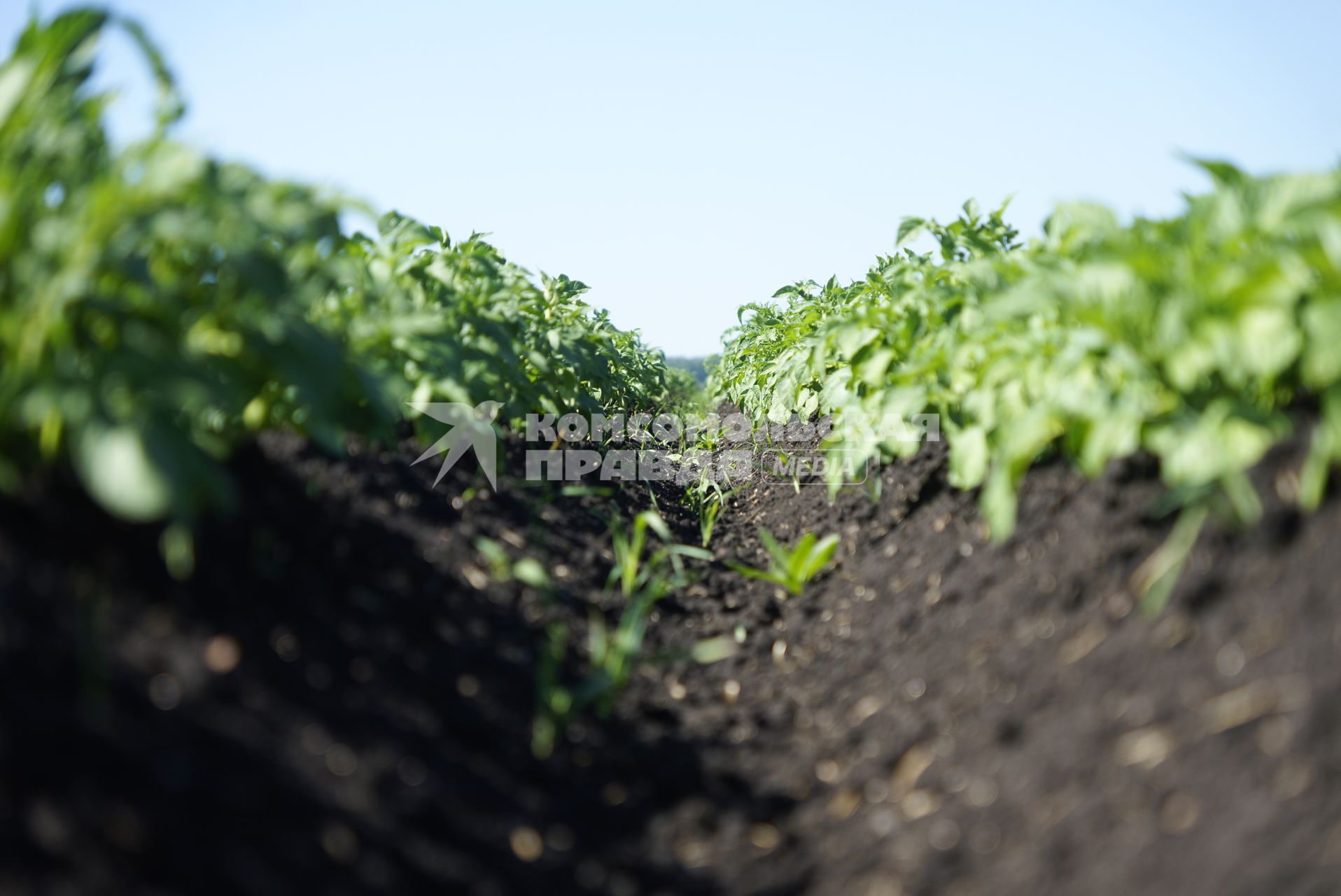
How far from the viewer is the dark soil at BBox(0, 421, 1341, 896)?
1313 millimetres

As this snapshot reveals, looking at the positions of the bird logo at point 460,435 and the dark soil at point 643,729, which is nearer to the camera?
the dark soil at point 643,729

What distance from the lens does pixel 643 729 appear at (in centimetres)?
219

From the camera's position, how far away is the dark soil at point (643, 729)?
4.31 feet

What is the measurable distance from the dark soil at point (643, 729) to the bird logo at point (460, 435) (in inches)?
19.4

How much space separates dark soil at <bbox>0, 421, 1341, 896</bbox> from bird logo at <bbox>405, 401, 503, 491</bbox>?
1.62ft

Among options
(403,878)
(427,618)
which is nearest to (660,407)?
(427,618)

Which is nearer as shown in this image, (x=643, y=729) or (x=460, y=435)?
(x=643, y=729)

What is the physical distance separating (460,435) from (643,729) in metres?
1.18

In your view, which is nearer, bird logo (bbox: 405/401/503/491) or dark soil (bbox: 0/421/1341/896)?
dark soil (bbox: 0/421/1341/896)

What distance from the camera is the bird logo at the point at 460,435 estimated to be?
9.16ft

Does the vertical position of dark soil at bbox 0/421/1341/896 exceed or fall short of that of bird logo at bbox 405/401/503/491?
it falls short

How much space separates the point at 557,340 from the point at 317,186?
189cm

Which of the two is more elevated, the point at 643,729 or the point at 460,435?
the point at 460,435

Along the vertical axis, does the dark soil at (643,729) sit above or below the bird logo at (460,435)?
below
